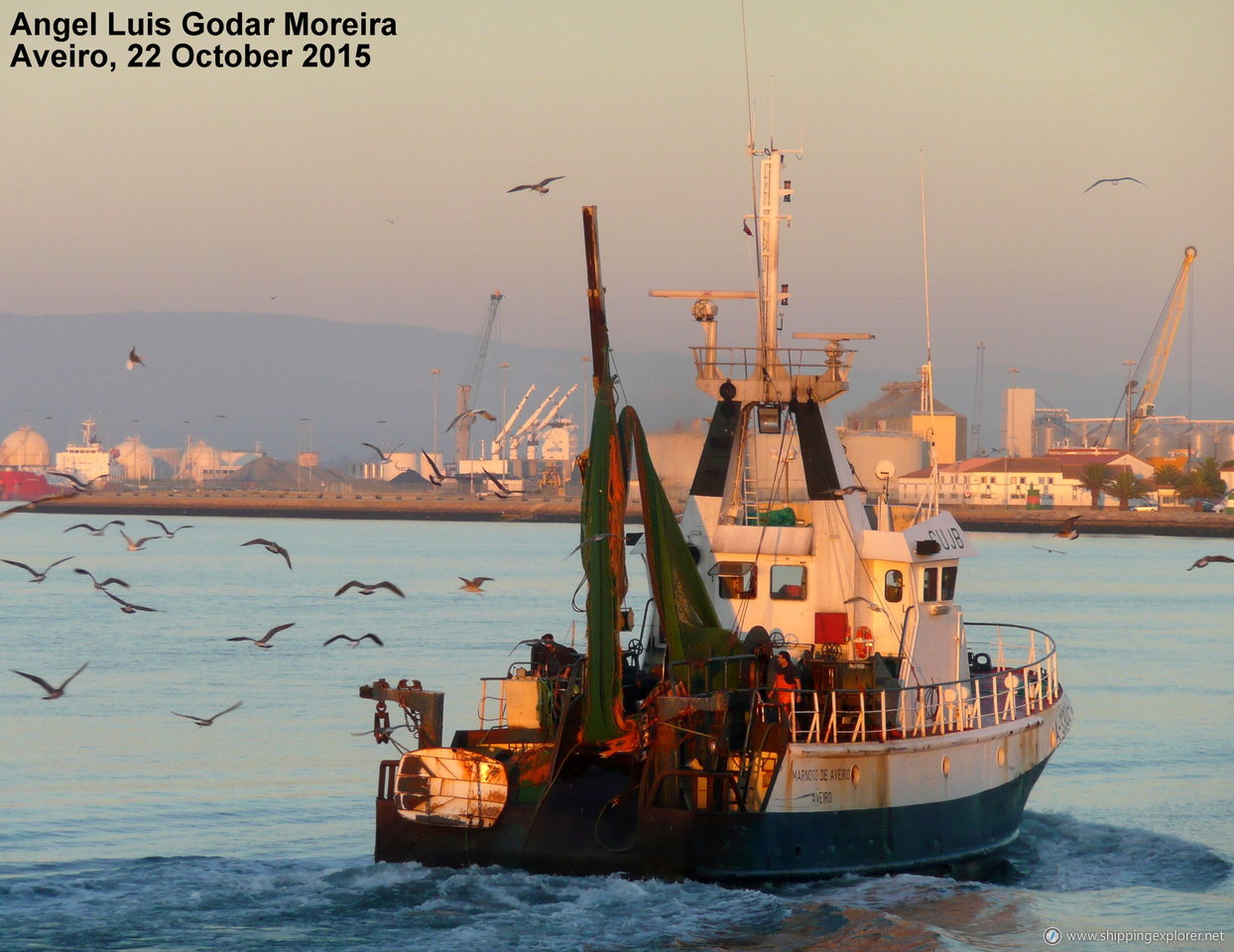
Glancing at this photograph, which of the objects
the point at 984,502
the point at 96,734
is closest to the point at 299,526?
the point at 984,502

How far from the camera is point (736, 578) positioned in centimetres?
2366

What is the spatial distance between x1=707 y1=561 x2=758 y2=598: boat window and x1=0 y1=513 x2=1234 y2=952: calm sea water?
4.58 m

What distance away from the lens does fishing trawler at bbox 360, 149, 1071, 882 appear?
1981 centimetres

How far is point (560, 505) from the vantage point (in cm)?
17212

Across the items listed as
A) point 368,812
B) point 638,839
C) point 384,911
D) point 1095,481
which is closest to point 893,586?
point 638,839

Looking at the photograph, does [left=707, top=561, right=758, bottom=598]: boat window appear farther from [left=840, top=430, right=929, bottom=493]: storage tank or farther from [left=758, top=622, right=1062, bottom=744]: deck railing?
[left=840, top=430, right=929, bottom=493]: storage tank

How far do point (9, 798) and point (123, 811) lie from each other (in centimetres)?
216

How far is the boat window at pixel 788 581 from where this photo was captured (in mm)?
23531

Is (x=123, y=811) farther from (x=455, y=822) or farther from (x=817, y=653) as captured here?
(x=817, y=653)

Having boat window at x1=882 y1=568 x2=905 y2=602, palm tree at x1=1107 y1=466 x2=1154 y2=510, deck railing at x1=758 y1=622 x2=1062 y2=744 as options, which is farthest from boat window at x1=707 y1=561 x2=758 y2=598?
palm tree at x1=1107 y1=466 x2=1154 y2=510
